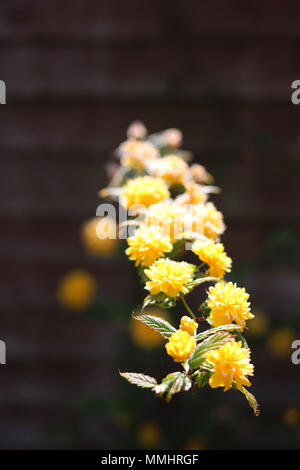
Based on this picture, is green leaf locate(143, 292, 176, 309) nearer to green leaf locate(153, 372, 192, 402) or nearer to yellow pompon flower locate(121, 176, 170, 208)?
green leaf locate(153, 372, 192, 402)

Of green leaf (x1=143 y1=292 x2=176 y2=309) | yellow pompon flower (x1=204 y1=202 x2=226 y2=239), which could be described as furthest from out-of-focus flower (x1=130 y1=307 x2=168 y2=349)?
green leaf (x1=143 y1=292 x2=176 y2=309)

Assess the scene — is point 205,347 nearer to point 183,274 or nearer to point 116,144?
point 183,274

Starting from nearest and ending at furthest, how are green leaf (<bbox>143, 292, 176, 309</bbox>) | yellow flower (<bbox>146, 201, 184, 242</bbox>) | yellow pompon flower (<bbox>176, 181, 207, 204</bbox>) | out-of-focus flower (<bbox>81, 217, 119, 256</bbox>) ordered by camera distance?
green leaf (<bbox>143, 292, 176, 309</bbox>)
yellow flower (<bbox>146, 201, 184, 242</bbox>)
yellow pompon flower (<bbox>176, 181, 207, 204</bbox>)
out-of-focus flower (<bbox>81, 217, 119, 256</bbox>)

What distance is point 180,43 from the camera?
1.47m

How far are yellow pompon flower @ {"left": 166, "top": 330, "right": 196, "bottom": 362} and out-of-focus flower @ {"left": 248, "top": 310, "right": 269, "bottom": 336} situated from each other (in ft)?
3.59

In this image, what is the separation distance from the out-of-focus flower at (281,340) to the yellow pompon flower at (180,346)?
1.16 m

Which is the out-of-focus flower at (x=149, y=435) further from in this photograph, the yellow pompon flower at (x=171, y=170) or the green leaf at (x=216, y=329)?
the green leaf at (x=216, y=329)

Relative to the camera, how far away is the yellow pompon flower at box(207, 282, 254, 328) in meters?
0.52

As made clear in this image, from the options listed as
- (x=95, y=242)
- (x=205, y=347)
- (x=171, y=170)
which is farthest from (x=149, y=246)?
(x=95, y=242)

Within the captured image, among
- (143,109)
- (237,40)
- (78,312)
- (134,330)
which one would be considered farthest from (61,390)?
(237,40)

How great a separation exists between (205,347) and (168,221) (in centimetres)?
23

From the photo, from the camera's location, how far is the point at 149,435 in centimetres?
135

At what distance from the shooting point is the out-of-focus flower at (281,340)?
1566mm

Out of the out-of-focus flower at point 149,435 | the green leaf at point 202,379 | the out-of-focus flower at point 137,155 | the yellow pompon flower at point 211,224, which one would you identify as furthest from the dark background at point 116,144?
the green leaf at point 202,379
